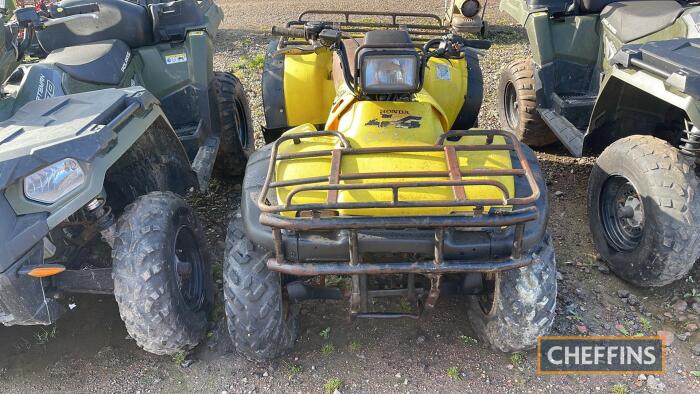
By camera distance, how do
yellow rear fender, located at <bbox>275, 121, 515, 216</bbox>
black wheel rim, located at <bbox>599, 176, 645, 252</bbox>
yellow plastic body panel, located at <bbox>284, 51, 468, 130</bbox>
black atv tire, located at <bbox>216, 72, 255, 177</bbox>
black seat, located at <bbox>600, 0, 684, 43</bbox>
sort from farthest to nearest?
1. black atv tire, located at <bbox>216, 72, 255, 177</bbox>
2. black seat, located at <bbox>600, 0, 684, 43</bbox>
3. yellow plastic body panel, located at <bbox>284, 51, 468, 130</bbox>
4. black wheel rim, located at <bbox>599, 176, 645, 252</bbox>
5. yellow rear fender, located at <bbox>275, 121, 515, 216</bbox>

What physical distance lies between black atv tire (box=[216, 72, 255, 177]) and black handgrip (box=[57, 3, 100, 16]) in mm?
1005

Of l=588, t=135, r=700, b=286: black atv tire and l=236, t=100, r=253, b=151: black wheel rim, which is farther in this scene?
l=236, t=100, r=253, b=151: black wheel rim

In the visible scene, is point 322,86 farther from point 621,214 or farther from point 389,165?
point 621,214

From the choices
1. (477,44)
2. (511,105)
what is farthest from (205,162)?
(511,105)

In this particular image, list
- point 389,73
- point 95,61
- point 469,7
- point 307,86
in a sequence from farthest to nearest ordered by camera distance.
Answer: point 469,7
point 307,86
point 95,61
point 389,73

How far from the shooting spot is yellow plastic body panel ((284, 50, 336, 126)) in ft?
13.8

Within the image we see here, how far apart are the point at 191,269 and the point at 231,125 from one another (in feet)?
5.95

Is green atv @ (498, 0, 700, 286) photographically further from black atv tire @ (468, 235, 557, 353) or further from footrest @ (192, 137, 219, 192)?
footrest @ (192, 137, 219, 192)

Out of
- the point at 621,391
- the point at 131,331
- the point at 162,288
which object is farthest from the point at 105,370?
the point at 621,391

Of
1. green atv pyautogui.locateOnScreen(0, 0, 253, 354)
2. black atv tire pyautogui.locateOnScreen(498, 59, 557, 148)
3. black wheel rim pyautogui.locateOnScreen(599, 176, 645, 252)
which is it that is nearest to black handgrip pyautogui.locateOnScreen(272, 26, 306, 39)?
green atv pyautogui.locateOnScreen(0, 0, 253, 354)

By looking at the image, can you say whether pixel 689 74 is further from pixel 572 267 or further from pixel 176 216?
pixel 176 216

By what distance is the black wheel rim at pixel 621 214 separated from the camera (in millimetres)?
3500

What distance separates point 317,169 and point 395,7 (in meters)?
9.51

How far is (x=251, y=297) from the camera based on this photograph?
2715 mm
